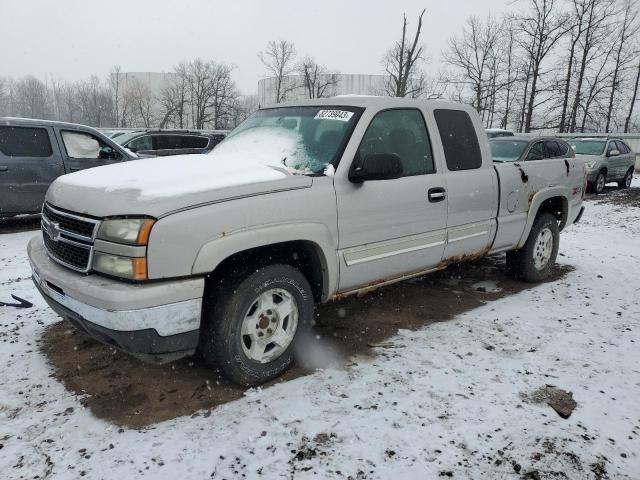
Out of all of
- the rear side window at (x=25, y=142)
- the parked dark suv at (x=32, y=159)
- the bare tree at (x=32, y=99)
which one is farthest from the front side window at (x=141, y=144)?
the bare tree at (x=32, y=99)

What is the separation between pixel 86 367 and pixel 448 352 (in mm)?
2617

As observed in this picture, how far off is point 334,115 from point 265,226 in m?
1.23

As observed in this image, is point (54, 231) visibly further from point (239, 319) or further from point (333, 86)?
point (333, 86)

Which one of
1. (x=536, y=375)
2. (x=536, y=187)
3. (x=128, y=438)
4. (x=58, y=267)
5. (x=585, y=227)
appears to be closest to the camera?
(x=128, y=438)

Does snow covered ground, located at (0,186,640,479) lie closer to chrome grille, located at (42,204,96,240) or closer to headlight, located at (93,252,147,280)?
headlight, located at (93,252,147,280)

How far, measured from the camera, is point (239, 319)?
2883 millimetres

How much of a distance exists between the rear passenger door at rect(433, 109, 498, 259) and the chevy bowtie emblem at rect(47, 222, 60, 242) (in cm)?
290

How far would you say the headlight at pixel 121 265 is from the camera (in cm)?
253

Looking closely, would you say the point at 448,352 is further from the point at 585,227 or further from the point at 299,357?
the point at 585,227

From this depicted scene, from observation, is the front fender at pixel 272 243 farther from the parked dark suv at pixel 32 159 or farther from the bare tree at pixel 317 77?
the bare tree at pixel 317 77

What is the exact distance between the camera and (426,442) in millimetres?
2559

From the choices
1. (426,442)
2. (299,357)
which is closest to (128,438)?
(299,357)

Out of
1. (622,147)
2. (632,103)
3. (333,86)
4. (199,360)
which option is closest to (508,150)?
(199,360)

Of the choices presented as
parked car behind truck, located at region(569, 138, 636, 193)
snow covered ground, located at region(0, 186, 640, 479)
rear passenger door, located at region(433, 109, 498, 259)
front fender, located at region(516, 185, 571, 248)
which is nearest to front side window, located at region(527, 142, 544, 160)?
front fender, located at region(516, 185, 571, 248)
